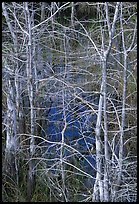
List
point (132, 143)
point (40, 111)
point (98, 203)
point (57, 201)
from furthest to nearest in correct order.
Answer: point (40, 111)
point (132, 143)
point (57, 201)
point (98, 203)

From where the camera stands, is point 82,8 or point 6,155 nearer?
point 6,155

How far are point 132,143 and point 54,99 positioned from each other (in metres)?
1.35

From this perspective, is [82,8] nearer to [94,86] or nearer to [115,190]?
[94,86]

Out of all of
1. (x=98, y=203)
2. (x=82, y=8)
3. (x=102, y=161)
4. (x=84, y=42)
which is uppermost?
(x=82, y=8)

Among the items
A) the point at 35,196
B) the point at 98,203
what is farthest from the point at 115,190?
the point at 35,196

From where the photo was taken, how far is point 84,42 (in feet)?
21.8

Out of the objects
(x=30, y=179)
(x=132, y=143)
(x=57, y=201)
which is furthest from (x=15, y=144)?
(x=132, y=143)

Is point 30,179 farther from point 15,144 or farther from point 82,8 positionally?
point 82,8

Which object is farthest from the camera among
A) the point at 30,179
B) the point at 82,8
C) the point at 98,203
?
the point at 82,8

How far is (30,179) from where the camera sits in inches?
151

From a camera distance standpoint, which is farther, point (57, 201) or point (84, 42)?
point (84, 42)

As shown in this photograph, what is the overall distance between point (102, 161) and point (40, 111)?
1.79 m

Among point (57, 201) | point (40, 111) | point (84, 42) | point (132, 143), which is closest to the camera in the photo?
point (57, 201)

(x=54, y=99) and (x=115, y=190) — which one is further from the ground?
(x=54, y=99)
